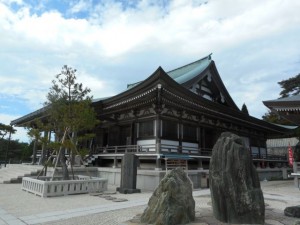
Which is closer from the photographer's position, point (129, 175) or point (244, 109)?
point (129, 175)

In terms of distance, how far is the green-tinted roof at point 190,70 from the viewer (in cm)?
2100

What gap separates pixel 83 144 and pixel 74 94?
1059 centimetres

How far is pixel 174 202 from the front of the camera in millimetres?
6258

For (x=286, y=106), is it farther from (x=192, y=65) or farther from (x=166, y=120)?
(x=192, y=65)

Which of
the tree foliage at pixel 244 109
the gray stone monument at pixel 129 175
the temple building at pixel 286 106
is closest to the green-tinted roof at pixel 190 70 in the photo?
the gray stone monument at pixel 129 175

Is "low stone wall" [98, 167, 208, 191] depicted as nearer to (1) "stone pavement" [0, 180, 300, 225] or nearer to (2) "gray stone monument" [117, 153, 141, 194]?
(2) "gray stone monument" [117, 153, 141, 194]

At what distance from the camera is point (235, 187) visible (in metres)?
6.11

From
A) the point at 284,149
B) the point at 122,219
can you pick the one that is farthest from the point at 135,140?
the point at 284,149

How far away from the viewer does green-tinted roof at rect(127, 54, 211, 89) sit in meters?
21.0

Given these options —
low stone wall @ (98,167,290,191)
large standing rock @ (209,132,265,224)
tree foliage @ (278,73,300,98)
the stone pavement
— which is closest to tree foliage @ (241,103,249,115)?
tree foliage @ (278,73,300,98)

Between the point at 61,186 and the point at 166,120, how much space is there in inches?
337

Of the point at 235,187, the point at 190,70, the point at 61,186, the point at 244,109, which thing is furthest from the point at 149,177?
the point at 244,109

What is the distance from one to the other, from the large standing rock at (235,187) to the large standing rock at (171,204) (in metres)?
0.70

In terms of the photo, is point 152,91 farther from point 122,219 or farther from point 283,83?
point 283,83
